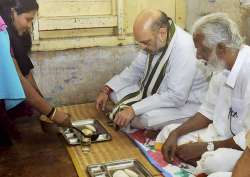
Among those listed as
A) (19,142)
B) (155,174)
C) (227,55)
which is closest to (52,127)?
(19,142)

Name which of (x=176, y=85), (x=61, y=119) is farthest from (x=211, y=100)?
(x=61, y=119)

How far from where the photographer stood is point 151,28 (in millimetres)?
2742

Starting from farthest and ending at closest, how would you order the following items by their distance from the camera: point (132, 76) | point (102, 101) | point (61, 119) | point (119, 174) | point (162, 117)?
point (132, 76) → point (102, 101) → point (162, 117) → point (61, 119) → point (119, 174)

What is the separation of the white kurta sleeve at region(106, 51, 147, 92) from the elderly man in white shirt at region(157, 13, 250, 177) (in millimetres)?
942

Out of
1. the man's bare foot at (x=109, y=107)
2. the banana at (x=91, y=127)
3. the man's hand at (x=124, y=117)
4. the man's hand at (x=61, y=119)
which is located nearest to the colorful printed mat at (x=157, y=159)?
the man's hand at (x=124, y=117)

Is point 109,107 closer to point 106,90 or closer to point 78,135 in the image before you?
point 106,90

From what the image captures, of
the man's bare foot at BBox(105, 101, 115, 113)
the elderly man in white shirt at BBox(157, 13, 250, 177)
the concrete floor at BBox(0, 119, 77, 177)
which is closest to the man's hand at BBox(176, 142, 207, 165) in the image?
the elderly man in white shirt at BBox(157, 13, 250, 177)

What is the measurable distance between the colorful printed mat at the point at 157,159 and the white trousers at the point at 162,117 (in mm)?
99

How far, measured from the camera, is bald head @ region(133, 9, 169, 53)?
2.75 meters

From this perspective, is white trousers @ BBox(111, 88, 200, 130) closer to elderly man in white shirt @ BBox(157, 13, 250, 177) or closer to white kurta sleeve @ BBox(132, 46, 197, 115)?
white kurta sleeve @ BBox(132, 46, 197, 115)

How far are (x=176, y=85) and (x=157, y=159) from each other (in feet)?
1.81

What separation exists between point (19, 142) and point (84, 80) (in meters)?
1.17

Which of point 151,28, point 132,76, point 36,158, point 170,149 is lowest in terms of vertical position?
point 36,158

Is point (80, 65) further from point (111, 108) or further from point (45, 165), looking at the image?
point (45, 165)
